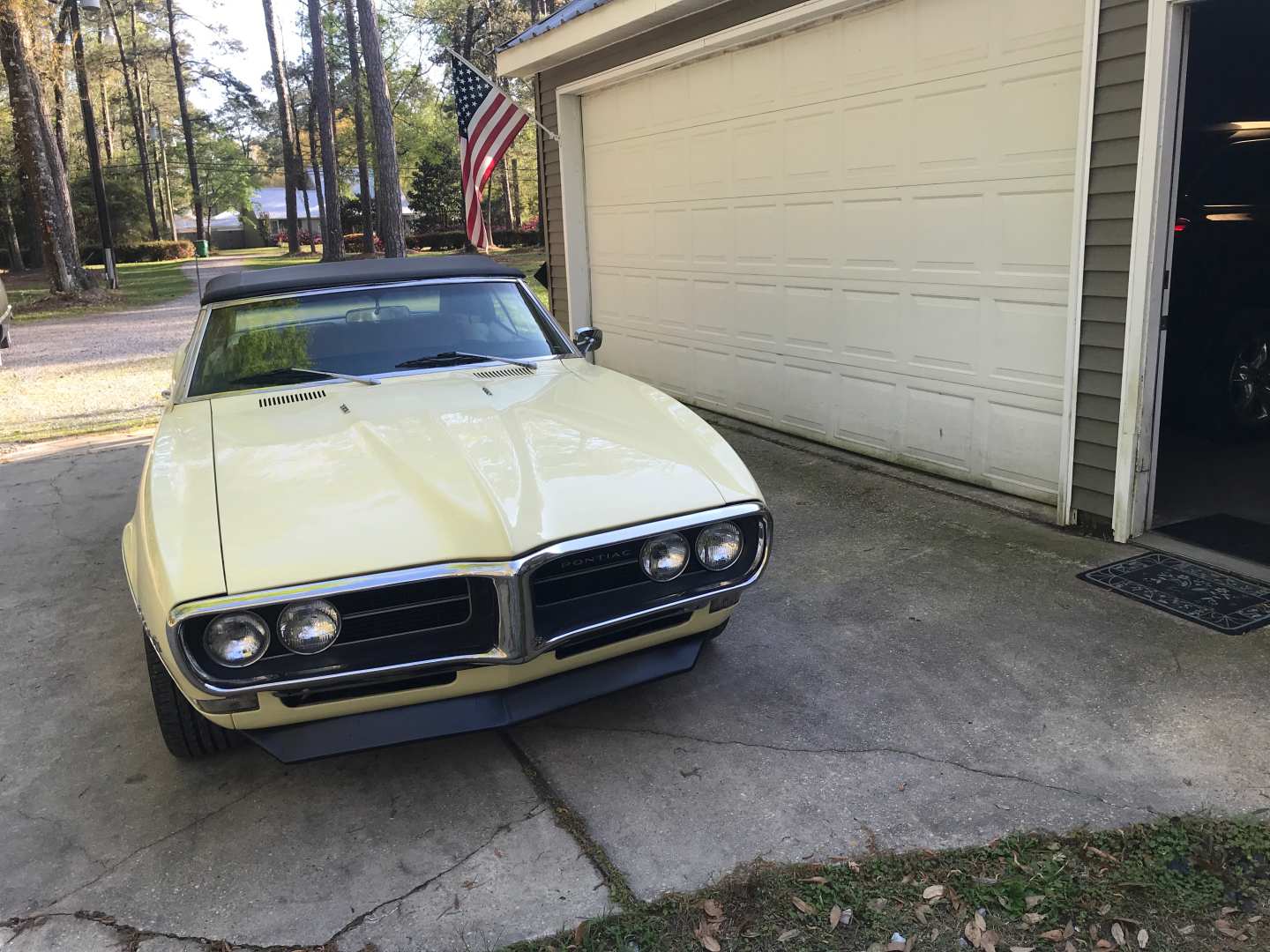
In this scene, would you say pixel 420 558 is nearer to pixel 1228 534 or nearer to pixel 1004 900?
pixel 1004 900

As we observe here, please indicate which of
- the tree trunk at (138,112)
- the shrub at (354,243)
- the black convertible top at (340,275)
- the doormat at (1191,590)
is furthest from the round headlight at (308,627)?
the tree trunk at (138,112)

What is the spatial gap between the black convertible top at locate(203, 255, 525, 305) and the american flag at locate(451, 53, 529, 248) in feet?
13.8

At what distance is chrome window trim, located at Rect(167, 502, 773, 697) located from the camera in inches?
95.3

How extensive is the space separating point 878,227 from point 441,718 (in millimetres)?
4524

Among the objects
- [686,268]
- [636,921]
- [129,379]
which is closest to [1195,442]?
[686,268]

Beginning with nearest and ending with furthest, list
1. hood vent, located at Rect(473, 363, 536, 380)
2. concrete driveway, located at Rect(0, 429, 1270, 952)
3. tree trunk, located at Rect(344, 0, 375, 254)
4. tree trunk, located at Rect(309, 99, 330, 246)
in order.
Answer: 1. concrete driveway, located at Rect(0, 429, 1270, 952)
2. hood vent, located at Rect(473, 363, 536, 380)
3. tree trunk, located at Rect(309, 99, 330, 246)
4. tree trunk, located at Rect(344, 0, 375, 254)

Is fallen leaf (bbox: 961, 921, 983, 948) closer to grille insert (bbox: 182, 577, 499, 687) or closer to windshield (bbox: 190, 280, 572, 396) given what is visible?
grille insert (bbox: 182, 577, 499, 687)

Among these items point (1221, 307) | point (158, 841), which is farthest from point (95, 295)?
point (1221, 307)

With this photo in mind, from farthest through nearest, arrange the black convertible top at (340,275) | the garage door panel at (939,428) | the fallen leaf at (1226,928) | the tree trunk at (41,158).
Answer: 1. the tree trunk at (41,158)
2. the garage door panel at (939,428)
3. the black convertible top at (340,275)
4. the fallen leaf at (1226,928)

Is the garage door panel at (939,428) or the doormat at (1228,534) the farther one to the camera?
the garage door panel at (939,428)

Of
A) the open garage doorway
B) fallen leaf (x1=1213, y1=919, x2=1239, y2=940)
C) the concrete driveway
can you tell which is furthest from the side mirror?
the open garage doorway

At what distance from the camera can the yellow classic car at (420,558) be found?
251 centimetres

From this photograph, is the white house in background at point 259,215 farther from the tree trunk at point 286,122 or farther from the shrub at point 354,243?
the shrub at point 354,243

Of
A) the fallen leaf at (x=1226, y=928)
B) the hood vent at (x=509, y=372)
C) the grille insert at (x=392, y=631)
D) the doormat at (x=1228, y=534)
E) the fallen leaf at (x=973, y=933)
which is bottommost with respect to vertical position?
the fallen leaf at (x=973, y=933)
